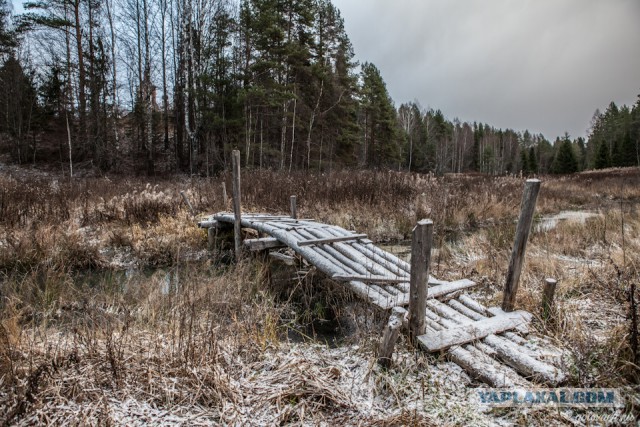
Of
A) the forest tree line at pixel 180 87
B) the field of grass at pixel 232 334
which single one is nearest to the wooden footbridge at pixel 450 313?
the field of grass at pixel 232 334

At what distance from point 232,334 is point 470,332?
2027 millimetres

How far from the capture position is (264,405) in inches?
87.7

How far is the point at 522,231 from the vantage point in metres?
3.14

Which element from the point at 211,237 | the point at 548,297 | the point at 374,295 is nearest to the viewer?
the point at 548,297

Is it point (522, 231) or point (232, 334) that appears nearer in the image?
point (232, 334)

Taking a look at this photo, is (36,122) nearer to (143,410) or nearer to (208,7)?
(208,7)

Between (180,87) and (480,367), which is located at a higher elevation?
(180,87)

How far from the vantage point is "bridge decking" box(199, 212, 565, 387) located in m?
2.59

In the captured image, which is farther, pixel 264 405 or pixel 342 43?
pixel 342 43

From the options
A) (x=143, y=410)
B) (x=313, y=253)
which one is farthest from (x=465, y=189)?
(x=143, y=410)

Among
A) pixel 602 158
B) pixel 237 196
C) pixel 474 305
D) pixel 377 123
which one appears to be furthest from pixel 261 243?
pixel 602 158

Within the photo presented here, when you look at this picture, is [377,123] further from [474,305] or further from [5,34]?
[474,305]

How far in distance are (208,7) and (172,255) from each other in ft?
50.6

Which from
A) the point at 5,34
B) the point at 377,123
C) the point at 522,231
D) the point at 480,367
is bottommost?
the point at 480,367
